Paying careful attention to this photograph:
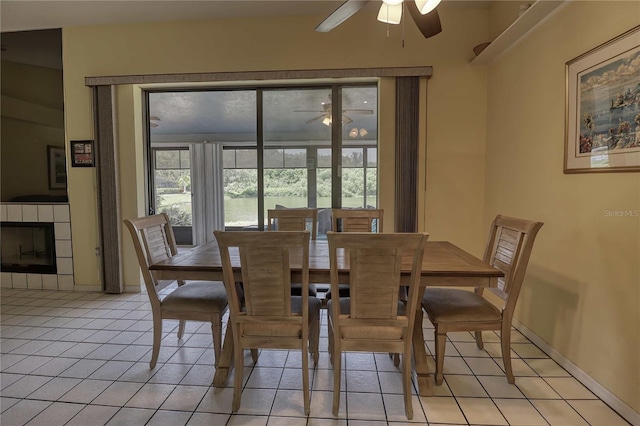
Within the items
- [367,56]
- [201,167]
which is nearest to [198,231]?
[201,167]

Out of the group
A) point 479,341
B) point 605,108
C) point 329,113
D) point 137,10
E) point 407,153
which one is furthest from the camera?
point 329,113

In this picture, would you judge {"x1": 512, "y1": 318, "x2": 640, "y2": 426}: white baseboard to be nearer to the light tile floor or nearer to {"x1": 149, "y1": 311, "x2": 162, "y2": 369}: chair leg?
the light tile floor

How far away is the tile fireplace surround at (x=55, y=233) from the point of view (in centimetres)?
376

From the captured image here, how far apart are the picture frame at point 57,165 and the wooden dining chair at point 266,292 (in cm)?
310

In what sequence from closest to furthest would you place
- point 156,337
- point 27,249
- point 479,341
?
point 156,337 → point 479,341 → point 27,249

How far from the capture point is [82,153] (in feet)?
12.0

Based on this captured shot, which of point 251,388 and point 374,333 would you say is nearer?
point 374,333

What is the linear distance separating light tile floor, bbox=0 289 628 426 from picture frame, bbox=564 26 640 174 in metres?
1.29

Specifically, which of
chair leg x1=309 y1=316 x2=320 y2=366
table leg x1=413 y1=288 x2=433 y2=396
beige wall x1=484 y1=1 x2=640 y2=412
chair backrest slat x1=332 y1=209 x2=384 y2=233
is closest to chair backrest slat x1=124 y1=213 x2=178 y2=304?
chair leg x1=309 y1=316 x2=320 y2=366

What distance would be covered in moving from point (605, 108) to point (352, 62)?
7.05 ft

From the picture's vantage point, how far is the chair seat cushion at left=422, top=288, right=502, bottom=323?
6.44ft

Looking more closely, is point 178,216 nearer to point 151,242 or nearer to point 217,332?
point 151,242

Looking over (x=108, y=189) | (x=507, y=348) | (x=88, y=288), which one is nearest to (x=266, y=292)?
(x=507, y=348)

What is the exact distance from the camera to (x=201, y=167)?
666 cm
